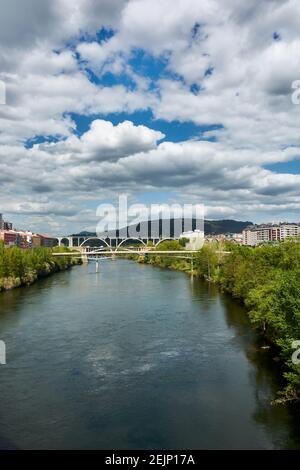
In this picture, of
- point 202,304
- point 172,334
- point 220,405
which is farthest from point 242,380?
point 202,304

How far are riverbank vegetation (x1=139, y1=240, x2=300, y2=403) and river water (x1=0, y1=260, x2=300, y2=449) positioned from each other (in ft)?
2.35

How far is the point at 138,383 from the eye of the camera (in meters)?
12.6

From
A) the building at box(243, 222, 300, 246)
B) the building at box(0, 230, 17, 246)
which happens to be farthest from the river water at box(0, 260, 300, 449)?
the building at box(243, 222, 300, 246)

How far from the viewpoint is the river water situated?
9633mm

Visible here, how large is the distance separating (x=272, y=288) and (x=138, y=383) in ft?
20.4

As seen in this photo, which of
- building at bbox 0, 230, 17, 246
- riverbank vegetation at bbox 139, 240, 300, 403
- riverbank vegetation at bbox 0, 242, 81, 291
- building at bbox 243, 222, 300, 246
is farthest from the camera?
building at bbox 243, 222, 300, 246

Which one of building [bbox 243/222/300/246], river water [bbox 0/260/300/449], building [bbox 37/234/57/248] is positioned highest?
building [bbox 243/222/300/246]

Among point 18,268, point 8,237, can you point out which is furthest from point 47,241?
point 18,268

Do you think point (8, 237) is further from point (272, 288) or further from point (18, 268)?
point (272, 288)

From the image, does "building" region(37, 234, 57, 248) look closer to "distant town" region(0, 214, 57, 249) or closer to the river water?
"distant town" region(0, 214, 57, 249)

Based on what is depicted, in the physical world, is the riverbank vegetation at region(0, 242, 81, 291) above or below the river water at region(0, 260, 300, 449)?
above

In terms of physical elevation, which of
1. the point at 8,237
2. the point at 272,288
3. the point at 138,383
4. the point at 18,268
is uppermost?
the point at 8,237

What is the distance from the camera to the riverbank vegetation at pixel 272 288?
1209 centimetres

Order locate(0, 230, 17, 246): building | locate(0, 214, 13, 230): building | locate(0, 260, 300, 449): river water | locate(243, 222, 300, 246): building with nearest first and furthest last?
locate(0, 260, 300, 449): river water
locate(0, 230, 17, 246): building
locate(0, 214, 13, 230): building
locate(243, 222, 300, 246): building
